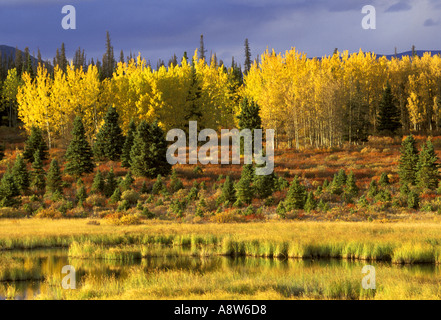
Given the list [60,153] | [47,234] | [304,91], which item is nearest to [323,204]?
[47,234]

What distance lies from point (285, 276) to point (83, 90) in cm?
4426

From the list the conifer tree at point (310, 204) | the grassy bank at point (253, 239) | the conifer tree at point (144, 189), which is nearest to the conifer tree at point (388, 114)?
the conifer tree at point (310, 204)

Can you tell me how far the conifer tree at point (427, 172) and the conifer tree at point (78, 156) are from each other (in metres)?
27.1

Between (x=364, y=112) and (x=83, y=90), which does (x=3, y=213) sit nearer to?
(x=83, y=90)

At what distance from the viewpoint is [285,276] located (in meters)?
16.3

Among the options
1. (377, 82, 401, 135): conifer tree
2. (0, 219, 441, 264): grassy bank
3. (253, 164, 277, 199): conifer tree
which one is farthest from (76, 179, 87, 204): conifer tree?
(377, 82, 401, 135): conifer tree

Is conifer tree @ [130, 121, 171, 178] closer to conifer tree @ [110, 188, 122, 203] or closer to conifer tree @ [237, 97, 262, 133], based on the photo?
conifer tree @ [110, 188, 122, 203]

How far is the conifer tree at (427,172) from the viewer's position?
Result: 35.4 meters

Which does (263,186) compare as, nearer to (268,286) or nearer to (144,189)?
(144,189)

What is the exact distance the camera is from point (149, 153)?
4109cm

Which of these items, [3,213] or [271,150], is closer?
[3,213]

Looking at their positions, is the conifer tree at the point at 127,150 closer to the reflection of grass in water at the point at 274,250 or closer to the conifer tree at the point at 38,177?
the conifer tree at the point at 38,177

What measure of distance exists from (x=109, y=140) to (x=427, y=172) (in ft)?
96.4

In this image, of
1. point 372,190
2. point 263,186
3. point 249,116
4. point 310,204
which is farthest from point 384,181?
point 249,116
